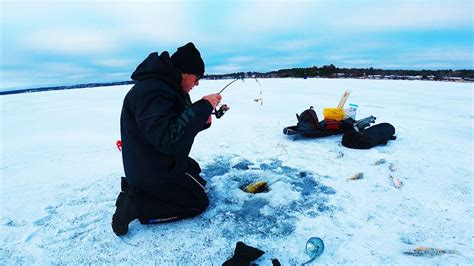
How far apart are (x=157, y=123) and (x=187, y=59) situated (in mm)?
730

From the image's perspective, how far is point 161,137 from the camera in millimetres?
2344

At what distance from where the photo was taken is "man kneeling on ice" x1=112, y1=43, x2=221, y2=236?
2.38 m

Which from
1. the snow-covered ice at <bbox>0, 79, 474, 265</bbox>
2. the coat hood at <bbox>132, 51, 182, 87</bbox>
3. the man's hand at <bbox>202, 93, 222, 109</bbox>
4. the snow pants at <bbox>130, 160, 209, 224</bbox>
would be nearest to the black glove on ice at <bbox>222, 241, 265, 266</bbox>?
the snow-covered ice at <bbox>0, 79, 474, 265</bbox>

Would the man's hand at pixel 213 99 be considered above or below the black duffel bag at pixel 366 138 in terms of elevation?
above

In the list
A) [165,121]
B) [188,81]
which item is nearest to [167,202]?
[165,121]

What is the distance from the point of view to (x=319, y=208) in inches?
119

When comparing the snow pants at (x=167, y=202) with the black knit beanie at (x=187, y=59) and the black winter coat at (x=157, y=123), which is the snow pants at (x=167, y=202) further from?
the black knit beanie at (x=187, y=59)

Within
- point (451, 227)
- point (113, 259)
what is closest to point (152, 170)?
point (113, 259)

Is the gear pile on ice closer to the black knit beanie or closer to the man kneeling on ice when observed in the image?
the man kneeling on ice

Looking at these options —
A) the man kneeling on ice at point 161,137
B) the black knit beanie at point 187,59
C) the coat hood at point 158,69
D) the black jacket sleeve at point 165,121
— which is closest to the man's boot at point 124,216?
the man kneeling on ice at point 161,137

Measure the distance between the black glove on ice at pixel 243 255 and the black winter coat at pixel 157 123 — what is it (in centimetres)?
88

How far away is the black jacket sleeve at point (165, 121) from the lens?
234 cm

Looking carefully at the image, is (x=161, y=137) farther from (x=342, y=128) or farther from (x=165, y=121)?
(x=342, y=128)

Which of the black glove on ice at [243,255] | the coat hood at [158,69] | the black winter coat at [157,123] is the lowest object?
the black glove on ice at [243,255]
